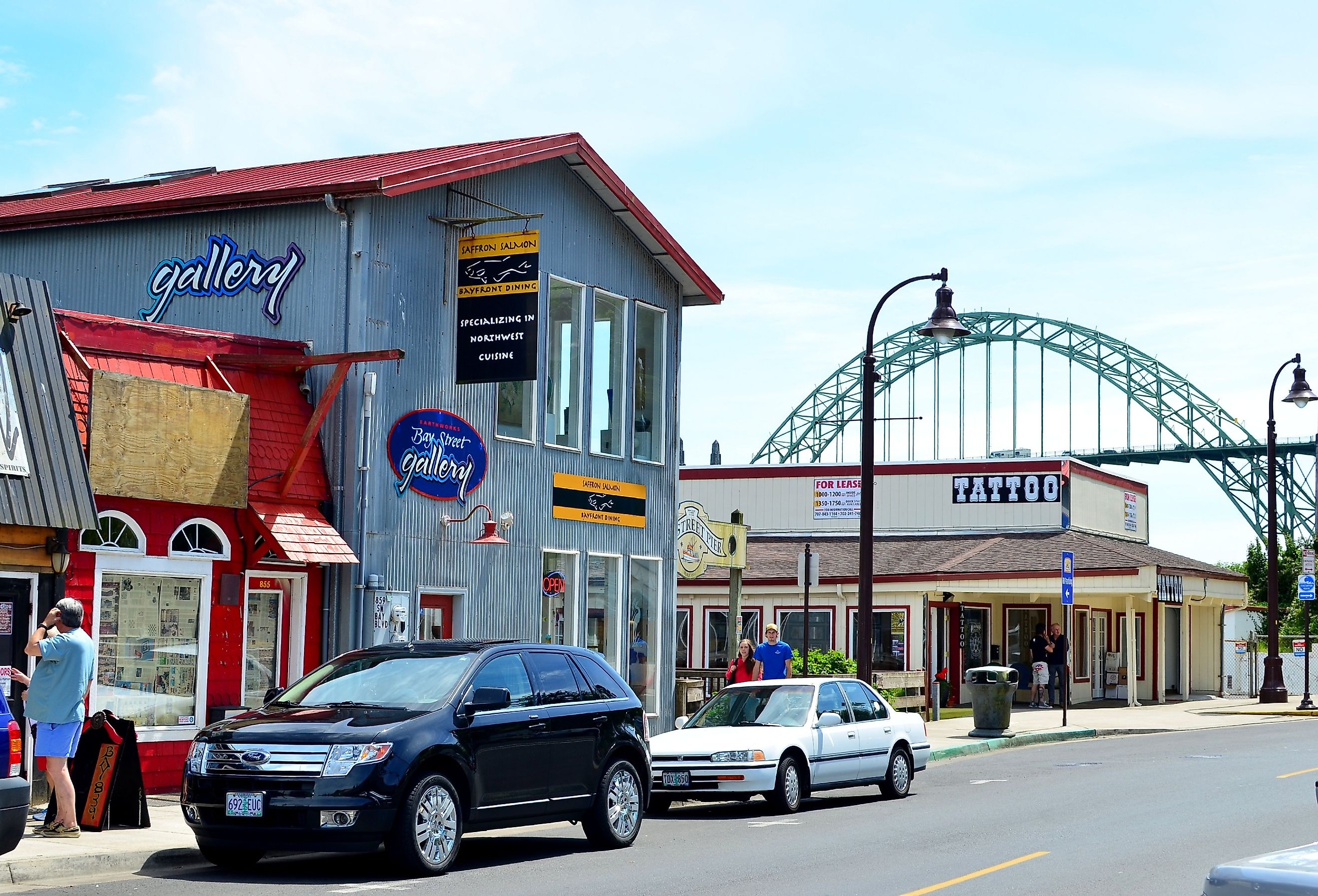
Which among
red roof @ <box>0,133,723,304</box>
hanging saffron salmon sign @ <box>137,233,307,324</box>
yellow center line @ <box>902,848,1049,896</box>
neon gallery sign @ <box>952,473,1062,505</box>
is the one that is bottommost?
yellow center line @ <box>902,848,1049,896</box>

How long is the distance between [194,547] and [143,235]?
501 centimetres

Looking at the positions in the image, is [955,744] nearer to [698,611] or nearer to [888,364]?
[698,611]

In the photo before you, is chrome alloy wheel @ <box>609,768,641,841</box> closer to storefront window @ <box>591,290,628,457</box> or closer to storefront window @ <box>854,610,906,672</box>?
storefront window @ <box>591,290,628,457</box>

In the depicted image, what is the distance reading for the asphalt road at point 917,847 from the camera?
11.2 meters

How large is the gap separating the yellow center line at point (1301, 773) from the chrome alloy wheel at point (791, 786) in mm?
6712

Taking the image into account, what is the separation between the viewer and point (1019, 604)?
3950 centimetres

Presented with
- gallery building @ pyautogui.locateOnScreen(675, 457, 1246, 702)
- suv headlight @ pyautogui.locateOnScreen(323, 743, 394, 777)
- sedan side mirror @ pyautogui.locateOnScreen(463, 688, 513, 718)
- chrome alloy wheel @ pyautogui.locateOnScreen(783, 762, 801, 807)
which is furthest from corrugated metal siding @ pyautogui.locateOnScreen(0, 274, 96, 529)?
gallery building @ pyautogui.locateOnScreen(675, 457, 1246, 702)

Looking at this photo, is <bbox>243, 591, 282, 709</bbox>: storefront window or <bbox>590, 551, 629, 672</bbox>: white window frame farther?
<bbox>590, 551, 629, 672</bbox>: white window frame

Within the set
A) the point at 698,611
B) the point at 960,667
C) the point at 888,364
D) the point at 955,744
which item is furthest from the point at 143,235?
the point at 888,364

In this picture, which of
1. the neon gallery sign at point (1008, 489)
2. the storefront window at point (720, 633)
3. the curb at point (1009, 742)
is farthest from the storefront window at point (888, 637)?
the curb at point (1009, 742)

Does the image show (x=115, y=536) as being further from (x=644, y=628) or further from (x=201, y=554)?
(x=644, y=628)

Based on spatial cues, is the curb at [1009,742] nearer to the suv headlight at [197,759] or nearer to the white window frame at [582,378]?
the white window frame at [582,378]

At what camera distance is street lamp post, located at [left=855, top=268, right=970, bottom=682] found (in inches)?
910

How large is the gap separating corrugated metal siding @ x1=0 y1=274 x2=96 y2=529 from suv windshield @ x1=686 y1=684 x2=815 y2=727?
6702 millimetres
